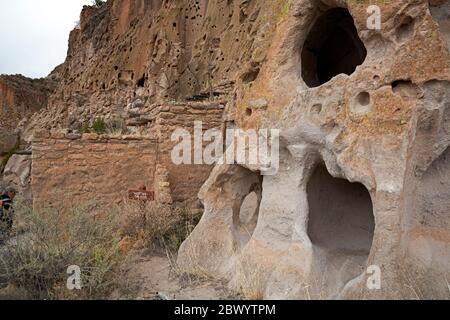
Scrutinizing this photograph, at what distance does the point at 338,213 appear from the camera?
170 inches

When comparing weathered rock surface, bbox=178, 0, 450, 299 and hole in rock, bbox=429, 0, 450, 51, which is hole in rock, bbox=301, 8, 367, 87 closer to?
weathered rock surface, bbox=178, 0, 450, 299

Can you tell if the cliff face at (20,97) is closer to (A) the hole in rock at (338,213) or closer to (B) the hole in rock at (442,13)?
(A) the hole in rock at (338,213)

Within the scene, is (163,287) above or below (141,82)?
below

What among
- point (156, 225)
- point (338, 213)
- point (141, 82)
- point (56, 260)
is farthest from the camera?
point (141, 82)

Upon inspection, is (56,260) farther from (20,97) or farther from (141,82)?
(20,97)

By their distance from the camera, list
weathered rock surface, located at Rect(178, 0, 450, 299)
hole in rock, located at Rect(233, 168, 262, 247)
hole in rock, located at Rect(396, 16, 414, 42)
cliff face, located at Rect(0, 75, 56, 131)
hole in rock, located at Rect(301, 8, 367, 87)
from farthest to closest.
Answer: cliff face, located at Rect(0, 75, 56, 131), hole in rock, located at Rect(301, 8, 367, 87), hole in rock, located at Rect(233, 168, 262, 247), hole in rock, located at Rect(396, 16, 414, 42), weathered rock surface, located at Rect(178, 0, 450, 299)

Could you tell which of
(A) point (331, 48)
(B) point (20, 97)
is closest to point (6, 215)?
(A) point (331, 48)

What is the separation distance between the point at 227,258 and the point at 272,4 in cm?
309

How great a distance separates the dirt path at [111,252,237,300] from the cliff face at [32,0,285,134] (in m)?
4.62

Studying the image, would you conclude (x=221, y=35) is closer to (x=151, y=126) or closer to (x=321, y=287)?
(x=151, y=126)

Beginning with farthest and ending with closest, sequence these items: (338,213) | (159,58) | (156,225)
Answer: (159,58) < (156,225) < (338,213)

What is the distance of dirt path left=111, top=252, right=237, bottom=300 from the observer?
3.44m

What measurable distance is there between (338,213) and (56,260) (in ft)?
10.7

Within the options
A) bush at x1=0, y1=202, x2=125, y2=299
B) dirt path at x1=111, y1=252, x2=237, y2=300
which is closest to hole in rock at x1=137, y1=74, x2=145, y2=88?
bush at x1=0, y1=202, x2=125, y2=299
